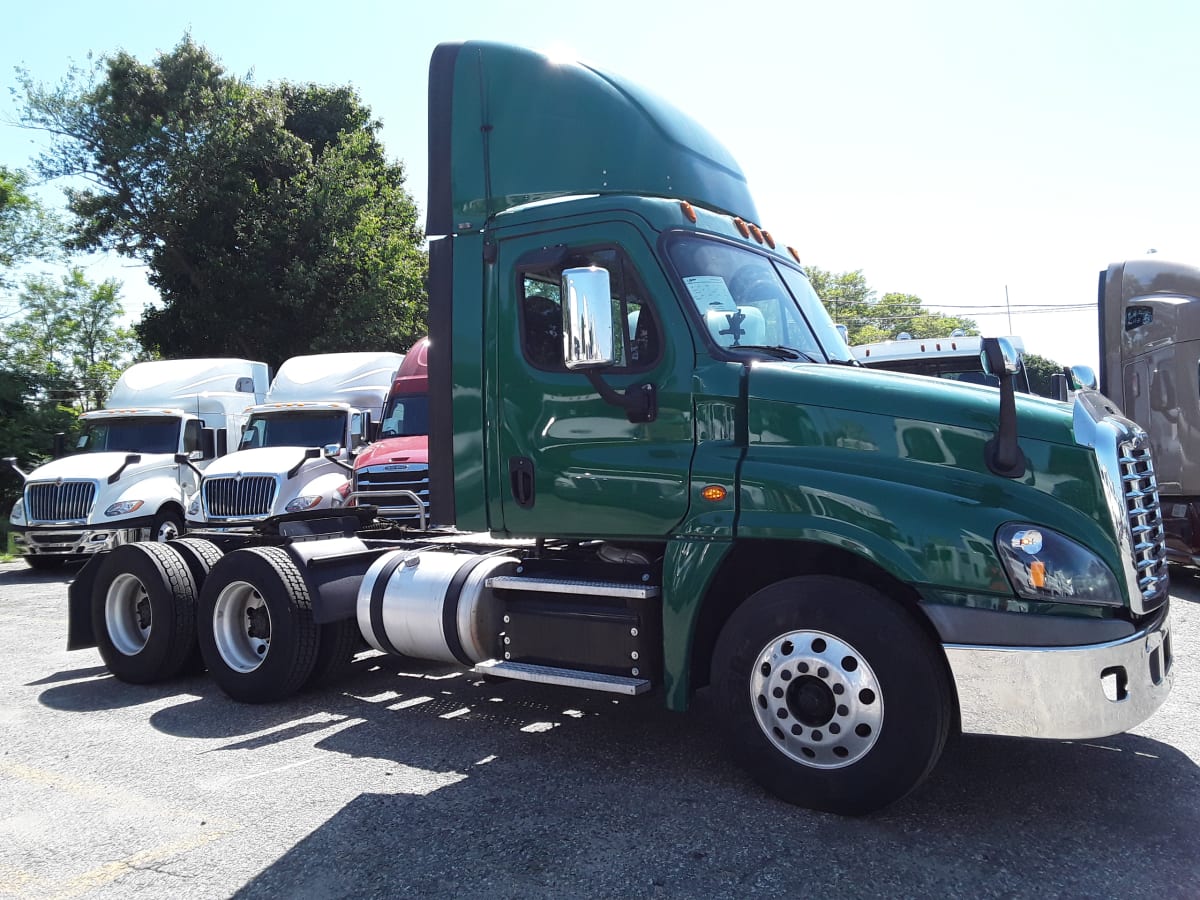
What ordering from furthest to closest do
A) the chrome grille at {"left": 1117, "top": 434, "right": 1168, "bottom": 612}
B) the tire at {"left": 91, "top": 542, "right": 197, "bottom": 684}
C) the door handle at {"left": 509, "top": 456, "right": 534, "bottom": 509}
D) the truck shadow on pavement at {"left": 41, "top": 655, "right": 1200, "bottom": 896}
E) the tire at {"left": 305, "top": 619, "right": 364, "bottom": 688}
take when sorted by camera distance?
the tire at {"left": 91, "top": 542, "right": 197, "bottom": 684} → the tire at {"left": 305, "top": 619, "right": 364, "bottom": 688} → the door handle at {"left": 509, "top": 456, "right": 534, "bottom": 509} → the chrome grille at {"left": 1117, "top": 434, "right": 1168, "bottom": 612} → the truck shadow on pavement at {"left": 41, "top": 655, "right": 1200, "bottom": 896}

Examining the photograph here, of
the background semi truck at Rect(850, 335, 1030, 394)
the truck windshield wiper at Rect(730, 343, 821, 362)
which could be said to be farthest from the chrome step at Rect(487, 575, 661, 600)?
the background semi truck at Rect(850, 335, 1030, 394)

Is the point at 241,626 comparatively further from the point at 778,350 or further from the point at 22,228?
the point at 22,228

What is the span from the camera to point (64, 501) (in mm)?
14539

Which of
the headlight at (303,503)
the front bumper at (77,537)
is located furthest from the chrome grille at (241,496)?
the front bumper at (77,537)

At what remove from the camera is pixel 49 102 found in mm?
28844

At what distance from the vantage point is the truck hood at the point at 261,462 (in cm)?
1261

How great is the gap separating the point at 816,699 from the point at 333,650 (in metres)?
3.55

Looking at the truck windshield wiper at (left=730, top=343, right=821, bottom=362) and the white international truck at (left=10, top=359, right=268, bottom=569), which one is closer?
the truck windshield wiper at (left=730, top=343, right=821, bottom=362)

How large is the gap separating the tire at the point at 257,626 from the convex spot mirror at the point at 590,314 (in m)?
2.96

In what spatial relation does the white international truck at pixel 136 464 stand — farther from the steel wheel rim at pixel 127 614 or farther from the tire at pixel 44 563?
the steel wheel rim at pixel 127 614

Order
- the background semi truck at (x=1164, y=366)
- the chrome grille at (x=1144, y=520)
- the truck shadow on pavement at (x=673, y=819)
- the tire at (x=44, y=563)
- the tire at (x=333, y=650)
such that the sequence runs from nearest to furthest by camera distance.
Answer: the truck shadow on pavement at (x=673, y=819)
the chrome grille at (x=1144, y=520)
the tire at (x=333, y=650)
the background semi truck at (x=1164, y=366)
the tire at (x=44, y=563)

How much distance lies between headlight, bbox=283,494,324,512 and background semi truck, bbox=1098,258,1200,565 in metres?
9.93

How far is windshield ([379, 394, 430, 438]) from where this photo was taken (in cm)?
1204

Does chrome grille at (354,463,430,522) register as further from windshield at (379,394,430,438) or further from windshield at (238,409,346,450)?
windshield at (238,409,346,450)
